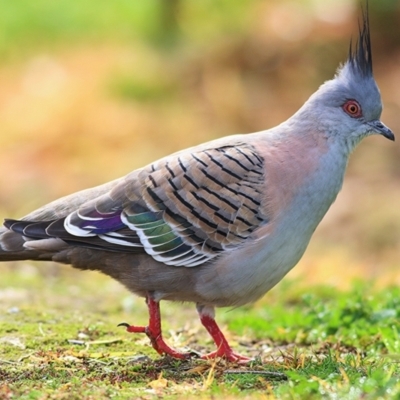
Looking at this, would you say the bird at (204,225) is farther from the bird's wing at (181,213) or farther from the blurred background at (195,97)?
the blurred background at (195,97)

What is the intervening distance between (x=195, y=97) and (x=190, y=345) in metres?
7.60

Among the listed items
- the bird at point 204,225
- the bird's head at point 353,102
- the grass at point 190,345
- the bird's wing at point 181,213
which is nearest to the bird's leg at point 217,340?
the bird at point 204,225

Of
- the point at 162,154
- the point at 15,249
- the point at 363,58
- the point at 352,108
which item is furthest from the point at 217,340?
the point at 162,154

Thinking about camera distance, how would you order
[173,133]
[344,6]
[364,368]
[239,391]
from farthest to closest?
[344,6], [173,133], [364,368], [239,391]

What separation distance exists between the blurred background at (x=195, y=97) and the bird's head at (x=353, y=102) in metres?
4.24

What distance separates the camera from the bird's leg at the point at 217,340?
206 inches

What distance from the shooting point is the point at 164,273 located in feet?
17.1

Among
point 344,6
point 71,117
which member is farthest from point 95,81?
point 344,6

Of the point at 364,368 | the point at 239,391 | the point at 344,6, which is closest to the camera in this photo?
the point at 239,391

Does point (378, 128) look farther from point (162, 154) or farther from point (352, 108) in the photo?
point (162, 154)

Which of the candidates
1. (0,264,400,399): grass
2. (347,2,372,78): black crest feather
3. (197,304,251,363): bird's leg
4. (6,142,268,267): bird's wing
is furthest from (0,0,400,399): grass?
(347,2,372,78): black crest feather

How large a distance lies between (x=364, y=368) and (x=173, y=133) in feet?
26.6

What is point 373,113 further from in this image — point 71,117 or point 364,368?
point 71,117

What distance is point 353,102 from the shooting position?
5574 millimetres
